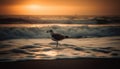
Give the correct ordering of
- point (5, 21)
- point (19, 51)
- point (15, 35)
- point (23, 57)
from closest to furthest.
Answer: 1. point (23, 57)
2. point (19, 51)
3. point (15, 35)
4. point (5, 21)

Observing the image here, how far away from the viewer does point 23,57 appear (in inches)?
358

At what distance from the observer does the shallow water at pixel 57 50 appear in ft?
30.3

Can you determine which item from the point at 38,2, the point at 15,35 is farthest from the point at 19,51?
the point at 38,2

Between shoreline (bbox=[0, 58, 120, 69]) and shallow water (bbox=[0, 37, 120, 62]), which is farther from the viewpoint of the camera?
shallow water (bbox=[0, 37, 120, 62])

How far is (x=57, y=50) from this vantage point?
1022cm

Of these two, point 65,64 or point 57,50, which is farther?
point 57,50

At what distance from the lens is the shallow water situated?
9.23 metres

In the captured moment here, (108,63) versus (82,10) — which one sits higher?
(82,10)

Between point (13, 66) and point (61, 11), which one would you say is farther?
point (61, 11)

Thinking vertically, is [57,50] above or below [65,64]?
above

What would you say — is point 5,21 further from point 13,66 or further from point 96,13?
point 13,66

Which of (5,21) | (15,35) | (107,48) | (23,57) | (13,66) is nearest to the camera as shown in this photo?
(13,66)

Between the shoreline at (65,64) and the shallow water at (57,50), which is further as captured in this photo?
the shallow water at (57,50)

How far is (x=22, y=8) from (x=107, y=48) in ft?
39.9
